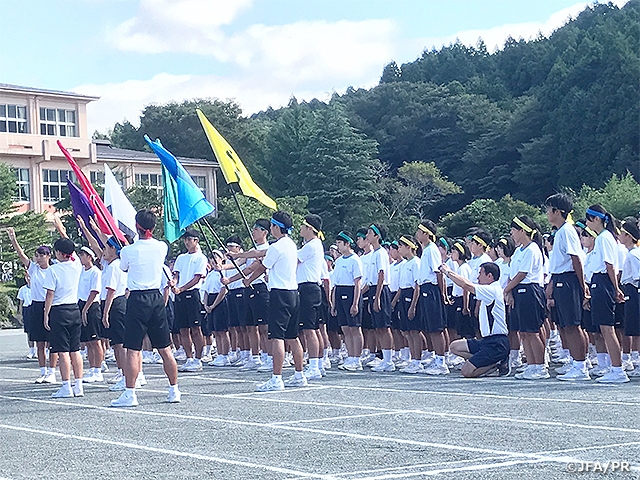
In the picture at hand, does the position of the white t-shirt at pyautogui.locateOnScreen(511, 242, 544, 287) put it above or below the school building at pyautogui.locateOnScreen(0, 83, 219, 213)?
below

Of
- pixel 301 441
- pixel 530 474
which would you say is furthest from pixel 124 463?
pixel 530 474

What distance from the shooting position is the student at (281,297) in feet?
39.0

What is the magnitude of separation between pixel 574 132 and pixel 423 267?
142 ft

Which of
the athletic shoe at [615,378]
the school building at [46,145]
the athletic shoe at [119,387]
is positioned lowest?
the athletic shoe at [615,378]

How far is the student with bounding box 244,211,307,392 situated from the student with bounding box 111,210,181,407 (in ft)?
4.45

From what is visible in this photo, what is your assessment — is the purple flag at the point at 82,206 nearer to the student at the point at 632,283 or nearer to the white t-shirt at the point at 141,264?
the white t-shirt at the point at 141,264

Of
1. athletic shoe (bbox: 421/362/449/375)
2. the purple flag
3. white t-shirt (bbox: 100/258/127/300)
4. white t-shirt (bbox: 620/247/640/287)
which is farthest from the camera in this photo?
the purple flag

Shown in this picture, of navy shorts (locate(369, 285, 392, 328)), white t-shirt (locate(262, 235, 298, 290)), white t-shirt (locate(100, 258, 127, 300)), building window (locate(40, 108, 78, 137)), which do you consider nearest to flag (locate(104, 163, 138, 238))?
white t-shirt (locate(100, 258, 127, 300))

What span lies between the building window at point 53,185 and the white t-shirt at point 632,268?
4222 centimetres

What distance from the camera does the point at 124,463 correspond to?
730 cm

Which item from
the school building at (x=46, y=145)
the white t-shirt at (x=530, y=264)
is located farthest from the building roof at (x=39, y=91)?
the white t-shirt at (x=530, y=264)

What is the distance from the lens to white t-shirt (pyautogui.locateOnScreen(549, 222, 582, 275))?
473 inches

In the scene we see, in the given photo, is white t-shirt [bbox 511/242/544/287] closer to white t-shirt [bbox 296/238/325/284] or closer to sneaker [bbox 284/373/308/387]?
white t-shirt [bbox 296/238/325/284]

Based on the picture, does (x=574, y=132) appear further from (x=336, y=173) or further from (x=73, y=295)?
(x=73, y=295)
